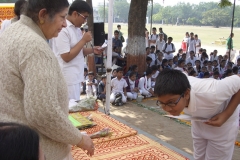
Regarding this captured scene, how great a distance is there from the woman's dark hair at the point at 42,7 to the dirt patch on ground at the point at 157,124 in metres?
3.16

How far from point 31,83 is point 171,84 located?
2.96 feet

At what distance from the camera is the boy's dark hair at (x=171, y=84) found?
1672mm

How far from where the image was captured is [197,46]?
12930 millimetres

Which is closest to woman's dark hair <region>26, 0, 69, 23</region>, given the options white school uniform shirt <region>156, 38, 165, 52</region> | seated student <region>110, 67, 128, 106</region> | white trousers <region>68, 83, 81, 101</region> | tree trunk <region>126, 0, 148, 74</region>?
white trousers <region>68, 83, 81, 101</region>

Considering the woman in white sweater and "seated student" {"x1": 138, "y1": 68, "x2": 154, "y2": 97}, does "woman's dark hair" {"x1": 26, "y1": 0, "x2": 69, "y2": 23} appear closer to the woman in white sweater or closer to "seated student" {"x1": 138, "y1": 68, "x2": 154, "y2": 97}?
the woman in white sweater

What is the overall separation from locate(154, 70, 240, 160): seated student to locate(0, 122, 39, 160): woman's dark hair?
3.49ft

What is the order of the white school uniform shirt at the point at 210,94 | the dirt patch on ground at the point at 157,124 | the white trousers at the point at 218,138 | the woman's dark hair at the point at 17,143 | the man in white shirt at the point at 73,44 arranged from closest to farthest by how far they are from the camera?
the woman's dark hair at the point at 17,143 → the white school uniform shirt at the point at 210,94 → the white trousers at the point at 218,138 → the man in white shirt at the point at 73,44 → the dirt patch on ground at the point at 157,124

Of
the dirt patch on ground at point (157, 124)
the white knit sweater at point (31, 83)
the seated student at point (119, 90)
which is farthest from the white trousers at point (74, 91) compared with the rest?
the seated student at point (119, 90)

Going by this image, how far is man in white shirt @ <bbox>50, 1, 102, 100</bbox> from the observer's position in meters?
2.63

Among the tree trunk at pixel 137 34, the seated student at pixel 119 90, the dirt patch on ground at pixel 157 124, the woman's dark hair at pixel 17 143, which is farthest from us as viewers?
the tree trunk at pixel 137 34

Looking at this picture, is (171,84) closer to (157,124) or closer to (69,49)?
(69,49)

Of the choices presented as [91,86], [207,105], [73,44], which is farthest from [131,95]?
[207,105]

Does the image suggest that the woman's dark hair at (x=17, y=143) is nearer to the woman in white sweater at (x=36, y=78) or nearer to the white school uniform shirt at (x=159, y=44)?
the woman in white sweater at (x=36, y=78)

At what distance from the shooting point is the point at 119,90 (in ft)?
21.0
